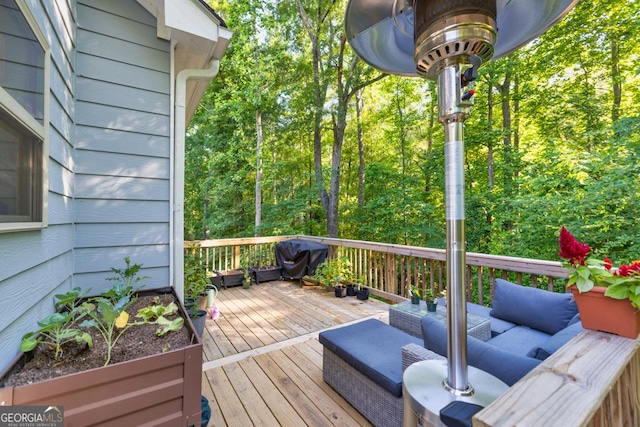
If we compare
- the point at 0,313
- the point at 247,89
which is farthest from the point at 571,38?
the point at 0,313

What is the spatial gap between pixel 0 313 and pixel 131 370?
1.60 ft

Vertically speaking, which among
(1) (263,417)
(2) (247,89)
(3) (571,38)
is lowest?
(1) (263,417)

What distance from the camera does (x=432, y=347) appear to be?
167 centimetres

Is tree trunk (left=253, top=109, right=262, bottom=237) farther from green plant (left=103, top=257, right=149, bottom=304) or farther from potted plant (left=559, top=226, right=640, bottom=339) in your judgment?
potted plant (left=559, top=226, right=640, bottom=339)

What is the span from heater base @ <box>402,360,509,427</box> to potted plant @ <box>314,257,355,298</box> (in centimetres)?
384

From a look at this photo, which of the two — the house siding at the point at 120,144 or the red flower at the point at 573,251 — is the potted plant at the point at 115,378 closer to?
the house siding at the point at 120,144

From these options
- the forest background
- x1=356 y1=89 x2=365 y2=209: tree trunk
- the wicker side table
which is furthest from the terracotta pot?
x1=356 y1=89 x2=365 y2=209: tree trunk

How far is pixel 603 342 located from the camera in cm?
84

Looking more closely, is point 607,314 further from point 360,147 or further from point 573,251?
point 360,147

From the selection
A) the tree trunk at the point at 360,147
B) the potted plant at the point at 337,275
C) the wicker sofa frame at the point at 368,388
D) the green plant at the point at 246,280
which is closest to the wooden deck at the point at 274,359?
the wicker sofa frame at the point at 368,388

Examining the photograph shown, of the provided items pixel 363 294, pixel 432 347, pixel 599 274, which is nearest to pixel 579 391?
pixel 599 274

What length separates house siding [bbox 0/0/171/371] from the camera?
67.1 inches

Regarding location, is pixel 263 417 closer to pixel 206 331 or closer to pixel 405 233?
pixel 206 331

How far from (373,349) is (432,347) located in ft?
1.49
